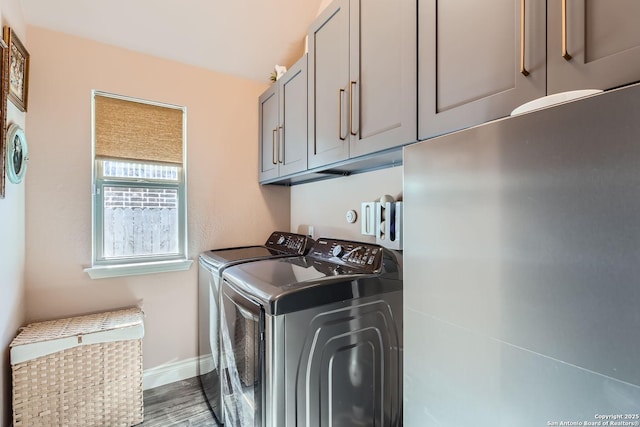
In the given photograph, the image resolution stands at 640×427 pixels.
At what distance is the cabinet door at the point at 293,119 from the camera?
1785mm

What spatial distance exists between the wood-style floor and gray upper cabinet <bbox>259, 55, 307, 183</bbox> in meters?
1.64

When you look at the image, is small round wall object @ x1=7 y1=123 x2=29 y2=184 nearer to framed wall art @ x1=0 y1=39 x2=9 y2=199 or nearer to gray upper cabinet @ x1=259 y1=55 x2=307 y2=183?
framed wall art @ x1=0 y1=39 x2=9 y2=199

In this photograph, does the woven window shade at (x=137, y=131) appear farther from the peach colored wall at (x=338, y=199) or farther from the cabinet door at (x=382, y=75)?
the cabinet door at (x=382, y=75)

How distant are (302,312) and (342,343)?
0.78ft

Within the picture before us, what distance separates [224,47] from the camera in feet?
7.16

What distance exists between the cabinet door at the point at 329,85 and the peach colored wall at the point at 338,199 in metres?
0.35

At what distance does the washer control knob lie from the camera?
5.42ft

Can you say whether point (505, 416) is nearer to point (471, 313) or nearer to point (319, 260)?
point (471, 313)

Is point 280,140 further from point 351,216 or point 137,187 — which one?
point 137,187

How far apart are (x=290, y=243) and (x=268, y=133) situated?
89 centimetres

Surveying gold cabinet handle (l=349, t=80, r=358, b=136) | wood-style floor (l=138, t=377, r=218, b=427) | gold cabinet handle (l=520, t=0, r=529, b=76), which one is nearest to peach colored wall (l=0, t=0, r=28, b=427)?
wood-style floor (l=138, t=377, r=218, b=427)

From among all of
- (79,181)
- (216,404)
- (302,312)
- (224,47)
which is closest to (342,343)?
(302,312)

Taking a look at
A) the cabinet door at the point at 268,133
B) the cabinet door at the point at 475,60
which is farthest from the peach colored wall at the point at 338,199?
the cabinet door at the point at 475,60

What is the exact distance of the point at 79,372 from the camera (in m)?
→ 1.63
